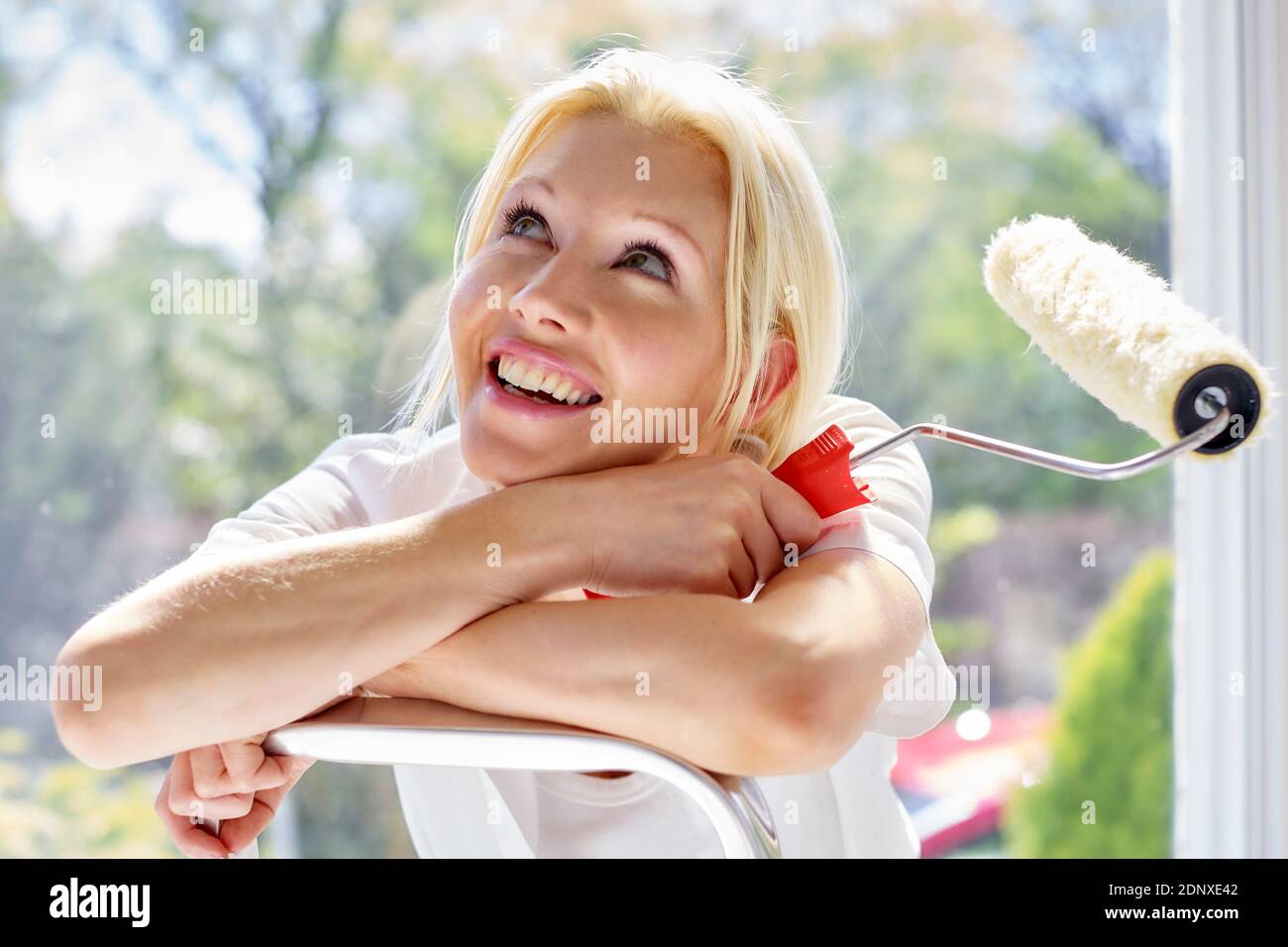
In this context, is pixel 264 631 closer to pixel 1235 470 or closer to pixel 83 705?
pixel 83 705

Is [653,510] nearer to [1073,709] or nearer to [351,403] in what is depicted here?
[351,403]

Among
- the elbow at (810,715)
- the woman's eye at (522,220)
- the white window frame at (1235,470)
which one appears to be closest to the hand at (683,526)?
the elbow at (810,715)

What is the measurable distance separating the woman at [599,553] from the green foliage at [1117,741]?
1.07 metres

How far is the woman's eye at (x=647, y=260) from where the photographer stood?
855 mm

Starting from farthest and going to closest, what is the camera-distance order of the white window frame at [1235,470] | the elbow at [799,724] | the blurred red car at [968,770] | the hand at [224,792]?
the blurred red car at [968,770] < the white window frame at [1235,470] < the hand at [224,792] < the elbow at [799,724]

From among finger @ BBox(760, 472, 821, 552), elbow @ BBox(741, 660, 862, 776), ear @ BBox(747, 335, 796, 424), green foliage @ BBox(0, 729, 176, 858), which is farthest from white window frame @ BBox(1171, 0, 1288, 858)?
green foliage @ BBox(0, 729, 176, 858)

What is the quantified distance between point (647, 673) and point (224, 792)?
1.08 feet

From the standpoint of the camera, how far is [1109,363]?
0.77 meters

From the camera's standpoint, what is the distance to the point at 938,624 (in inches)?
82.8

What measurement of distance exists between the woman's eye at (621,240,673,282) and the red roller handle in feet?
0.58

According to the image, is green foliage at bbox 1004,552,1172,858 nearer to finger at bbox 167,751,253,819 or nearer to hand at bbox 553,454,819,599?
hand at bbox 553,454,819,599

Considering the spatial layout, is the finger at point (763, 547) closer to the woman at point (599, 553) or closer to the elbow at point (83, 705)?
the woman at point (599, 553)
